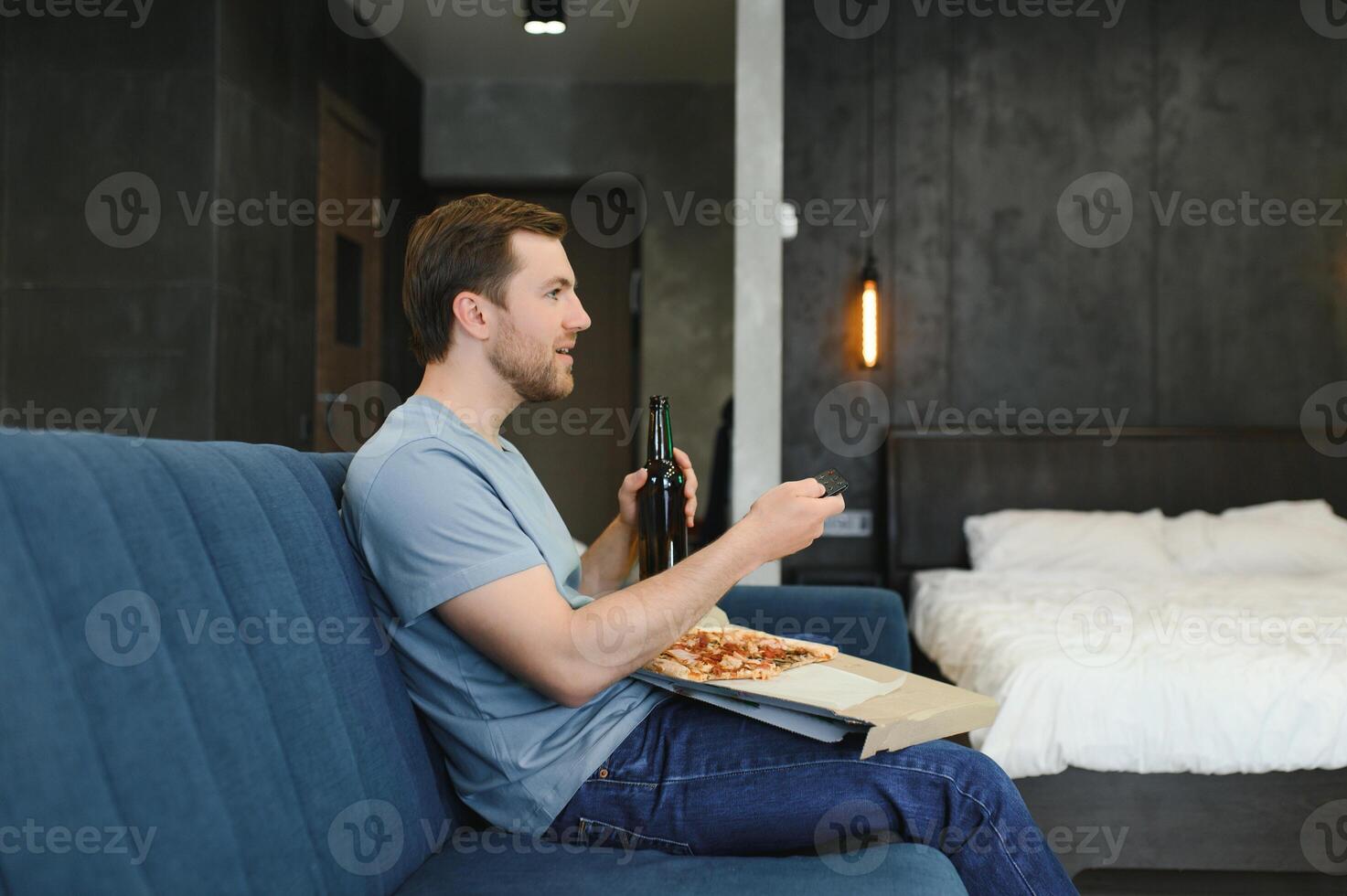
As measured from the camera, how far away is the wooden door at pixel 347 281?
4637 mm

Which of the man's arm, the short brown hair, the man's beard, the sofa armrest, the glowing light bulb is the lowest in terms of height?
the sofa armrest

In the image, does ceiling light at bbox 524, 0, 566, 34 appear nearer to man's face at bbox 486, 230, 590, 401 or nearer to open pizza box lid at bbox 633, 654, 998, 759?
man's face at bbox 486, 230, 590, 401

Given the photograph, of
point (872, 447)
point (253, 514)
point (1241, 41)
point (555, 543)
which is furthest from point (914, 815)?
point (1241, 41)

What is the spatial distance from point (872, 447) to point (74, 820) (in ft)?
12.0

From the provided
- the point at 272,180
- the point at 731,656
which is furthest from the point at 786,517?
the point at 272,180

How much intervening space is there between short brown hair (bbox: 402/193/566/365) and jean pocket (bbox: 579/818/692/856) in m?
0.66

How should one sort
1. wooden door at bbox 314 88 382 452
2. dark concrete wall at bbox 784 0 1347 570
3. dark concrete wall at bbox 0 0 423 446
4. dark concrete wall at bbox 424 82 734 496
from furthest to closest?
dark concrete wall at bbox 424 82 734 496, wooden door at bbox 314 88 382 452, dark concrete wall at bbox 784 0 1347 570, dark concrete wall at bbox 0 0 423 446

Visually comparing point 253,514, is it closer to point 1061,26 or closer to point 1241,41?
point 1061,26

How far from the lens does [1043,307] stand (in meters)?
4.27

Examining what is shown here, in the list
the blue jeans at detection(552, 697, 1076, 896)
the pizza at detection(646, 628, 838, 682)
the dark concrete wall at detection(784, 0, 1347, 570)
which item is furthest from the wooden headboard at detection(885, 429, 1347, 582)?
the blue jeans at detection(552, 697, 1076, 896)

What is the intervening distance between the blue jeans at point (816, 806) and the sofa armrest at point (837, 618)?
688mm

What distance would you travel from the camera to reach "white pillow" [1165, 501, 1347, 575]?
3.69 m

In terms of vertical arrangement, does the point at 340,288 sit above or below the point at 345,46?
below

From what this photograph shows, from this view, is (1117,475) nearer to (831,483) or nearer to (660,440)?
(660,440)
